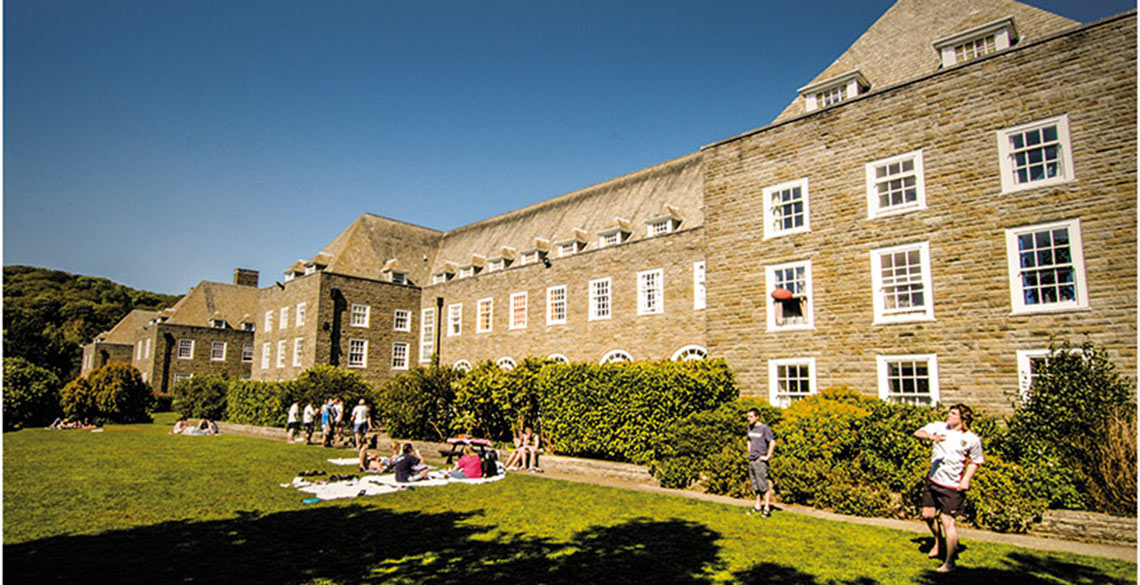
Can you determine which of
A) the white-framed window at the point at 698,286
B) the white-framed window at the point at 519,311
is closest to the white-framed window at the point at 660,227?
the white-framed window at the point at 698,286

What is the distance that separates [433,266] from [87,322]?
54395 mm

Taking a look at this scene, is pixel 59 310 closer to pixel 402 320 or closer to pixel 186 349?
pixel 186 349

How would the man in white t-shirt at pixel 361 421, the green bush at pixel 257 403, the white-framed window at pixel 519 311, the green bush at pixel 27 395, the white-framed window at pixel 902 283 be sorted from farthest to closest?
the white-framed window at pixel 519 311 < the green bush at pixel 27 395 < the green bush at pixel 257 403 < the man in white t-shirt at pixel 361 421 < the white-framed window at pixel 902 283

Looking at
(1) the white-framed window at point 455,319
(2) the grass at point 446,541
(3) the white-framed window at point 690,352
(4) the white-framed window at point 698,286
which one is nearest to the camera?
(2) the grass at point 446,541

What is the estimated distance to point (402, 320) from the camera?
4038cm

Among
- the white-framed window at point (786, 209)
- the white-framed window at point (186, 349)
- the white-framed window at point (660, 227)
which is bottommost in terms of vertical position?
the white-framed window at point (186, 349)

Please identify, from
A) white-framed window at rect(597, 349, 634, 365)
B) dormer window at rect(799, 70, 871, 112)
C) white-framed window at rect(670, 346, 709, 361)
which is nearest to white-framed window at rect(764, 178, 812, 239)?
dormer window at rect(799, 70, 871, 112)

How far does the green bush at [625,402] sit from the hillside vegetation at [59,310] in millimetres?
33019

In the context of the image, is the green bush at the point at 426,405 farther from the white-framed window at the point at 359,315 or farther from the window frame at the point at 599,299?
the white-framed window at the point at 359,315

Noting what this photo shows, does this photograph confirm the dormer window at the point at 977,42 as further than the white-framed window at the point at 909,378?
Yes

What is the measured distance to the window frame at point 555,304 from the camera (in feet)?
102

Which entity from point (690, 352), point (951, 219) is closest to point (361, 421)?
point (690, 352)

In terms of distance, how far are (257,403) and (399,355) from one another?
1194cm

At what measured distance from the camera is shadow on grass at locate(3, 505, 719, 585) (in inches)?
268
